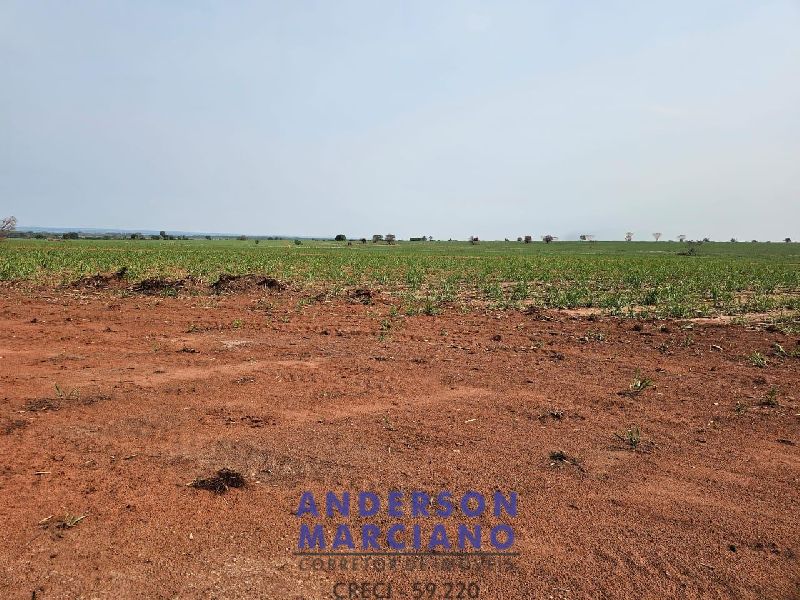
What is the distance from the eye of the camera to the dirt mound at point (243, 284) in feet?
62.5

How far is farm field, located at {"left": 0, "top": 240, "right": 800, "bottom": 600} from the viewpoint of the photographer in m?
3.40

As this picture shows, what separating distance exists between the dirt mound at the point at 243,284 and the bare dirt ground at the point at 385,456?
8.68 meters

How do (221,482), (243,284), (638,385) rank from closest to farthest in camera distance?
(221,482)
(638,385)
(243,284)

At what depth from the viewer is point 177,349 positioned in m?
9.59

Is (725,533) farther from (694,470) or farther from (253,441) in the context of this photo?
(253,441)

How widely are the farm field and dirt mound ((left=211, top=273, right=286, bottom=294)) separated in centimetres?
690

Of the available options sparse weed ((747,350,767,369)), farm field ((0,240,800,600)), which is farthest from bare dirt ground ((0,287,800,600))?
sparse weed ((747,350,767,369))

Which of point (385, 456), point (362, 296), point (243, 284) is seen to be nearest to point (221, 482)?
point (385, 456)

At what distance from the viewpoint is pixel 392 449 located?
207 inches

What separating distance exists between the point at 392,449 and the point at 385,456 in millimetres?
182

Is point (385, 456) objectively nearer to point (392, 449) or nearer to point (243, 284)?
point (392, 449)

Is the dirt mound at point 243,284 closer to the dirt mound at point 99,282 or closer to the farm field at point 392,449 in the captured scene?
the dirt mound at point 99,282

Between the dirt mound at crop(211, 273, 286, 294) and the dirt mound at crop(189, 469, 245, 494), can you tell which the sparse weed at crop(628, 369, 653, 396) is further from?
the dirt mound at crop(211, 273, 286, 294)

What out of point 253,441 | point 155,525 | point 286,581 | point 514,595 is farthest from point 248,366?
point 514,595
